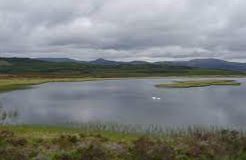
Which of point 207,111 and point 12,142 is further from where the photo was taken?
point 207,111

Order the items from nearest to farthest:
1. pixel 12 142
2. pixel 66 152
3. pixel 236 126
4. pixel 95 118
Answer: pixel 66 152 < pixel 12 142 < pixel 236 126 < pixel 95 118

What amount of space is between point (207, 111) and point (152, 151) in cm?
3783

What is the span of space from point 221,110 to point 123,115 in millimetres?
14793

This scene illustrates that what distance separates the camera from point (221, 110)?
53.6m

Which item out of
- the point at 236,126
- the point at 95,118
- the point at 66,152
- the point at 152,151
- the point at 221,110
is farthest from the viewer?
the point at 221,110

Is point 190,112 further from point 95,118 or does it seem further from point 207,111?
point 95,118

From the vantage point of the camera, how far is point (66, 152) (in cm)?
1728

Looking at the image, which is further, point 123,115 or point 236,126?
point 123,115

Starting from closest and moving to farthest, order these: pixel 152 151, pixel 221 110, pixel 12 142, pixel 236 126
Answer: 1. pixel 152 151
2. pixel 12 142
3. pixel 236 126
4. pixel 221 110

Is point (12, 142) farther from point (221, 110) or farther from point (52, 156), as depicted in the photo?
point (221, 110)

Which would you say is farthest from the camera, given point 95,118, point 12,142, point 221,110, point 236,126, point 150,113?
point 221,110

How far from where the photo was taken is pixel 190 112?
50812 millimetres

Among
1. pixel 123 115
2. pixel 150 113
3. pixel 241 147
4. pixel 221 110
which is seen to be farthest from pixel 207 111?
pixel 241 147

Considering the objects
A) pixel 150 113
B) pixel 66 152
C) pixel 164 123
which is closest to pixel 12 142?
pixel 66 152
